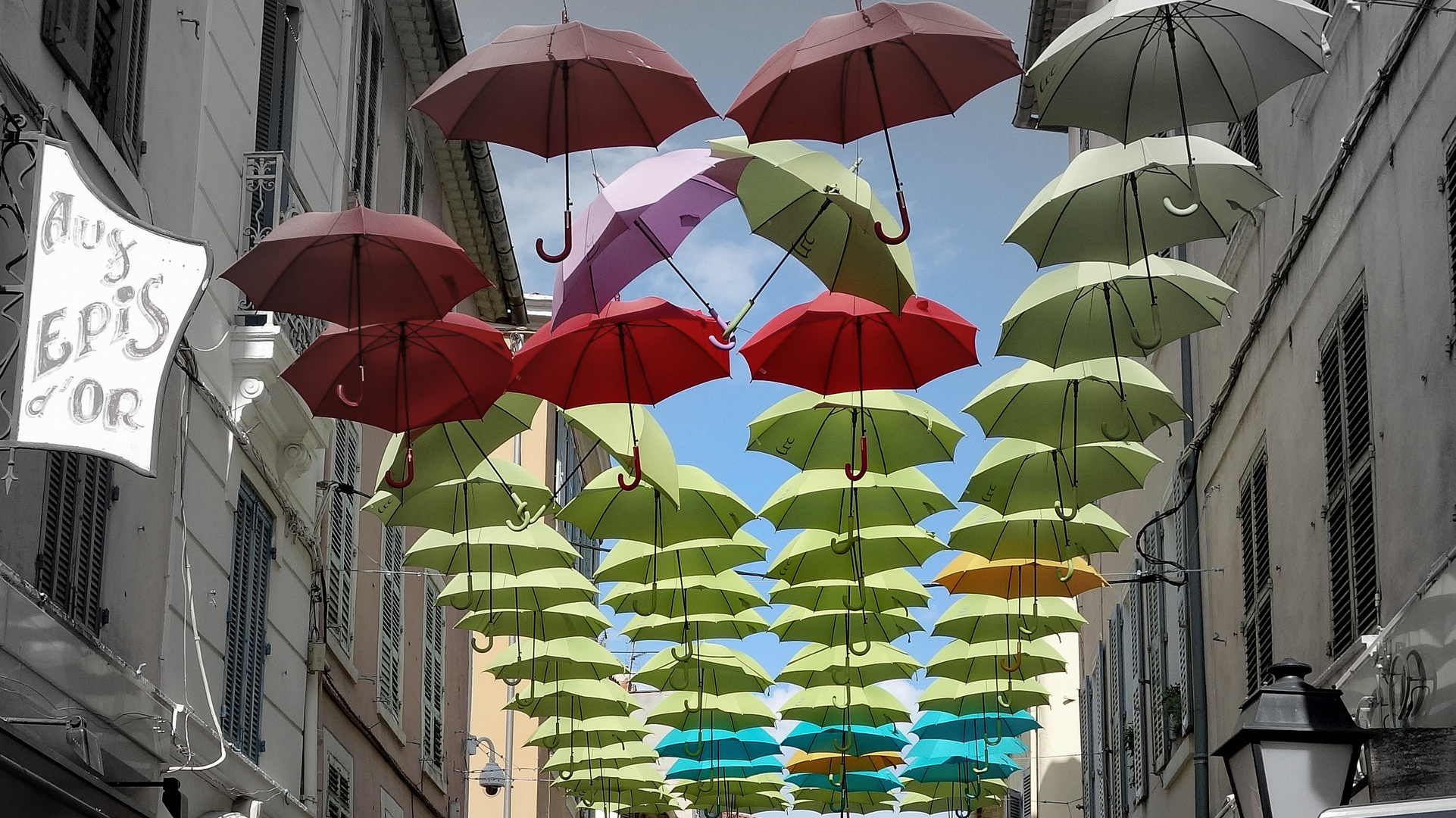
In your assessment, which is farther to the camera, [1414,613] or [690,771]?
[690,771]

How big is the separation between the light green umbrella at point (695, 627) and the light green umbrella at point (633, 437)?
12.6ft

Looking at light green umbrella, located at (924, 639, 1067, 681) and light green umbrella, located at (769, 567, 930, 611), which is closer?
light green umbrella, located at (769, 567, 930, 611)

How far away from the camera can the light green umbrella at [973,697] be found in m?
19.8

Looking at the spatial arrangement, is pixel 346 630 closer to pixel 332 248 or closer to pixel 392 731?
pixel 392 731

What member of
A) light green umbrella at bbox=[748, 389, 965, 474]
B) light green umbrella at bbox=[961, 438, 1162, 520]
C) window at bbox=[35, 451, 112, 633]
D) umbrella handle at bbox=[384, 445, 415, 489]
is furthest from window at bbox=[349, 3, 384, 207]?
window at bbox=[35, 451, 112, 633]

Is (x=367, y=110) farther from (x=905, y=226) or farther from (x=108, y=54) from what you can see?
(x=905, y=226)

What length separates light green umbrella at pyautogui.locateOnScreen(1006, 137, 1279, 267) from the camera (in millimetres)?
10070

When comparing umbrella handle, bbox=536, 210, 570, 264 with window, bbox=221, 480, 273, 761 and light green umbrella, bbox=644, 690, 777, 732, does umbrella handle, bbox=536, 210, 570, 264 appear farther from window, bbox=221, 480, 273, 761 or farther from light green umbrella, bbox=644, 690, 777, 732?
light green umbrella, bbox=644, 690, 777, 732

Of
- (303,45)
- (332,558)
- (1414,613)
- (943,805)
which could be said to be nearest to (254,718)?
(332,558)

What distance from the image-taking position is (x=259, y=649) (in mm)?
14617

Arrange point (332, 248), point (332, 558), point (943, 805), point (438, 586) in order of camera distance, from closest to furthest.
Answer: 1. point (332, 248)
2. point (332, 558)
3. point (438, 586)
4. point (943, 805)

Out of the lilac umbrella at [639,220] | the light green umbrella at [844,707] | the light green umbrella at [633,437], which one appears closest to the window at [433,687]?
the light green umbrella at [844,707]

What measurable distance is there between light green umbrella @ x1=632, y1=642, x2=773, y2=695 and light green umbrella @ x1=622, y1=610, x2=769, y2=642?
2.31 ft

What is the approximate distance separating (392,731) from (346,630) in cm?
246
